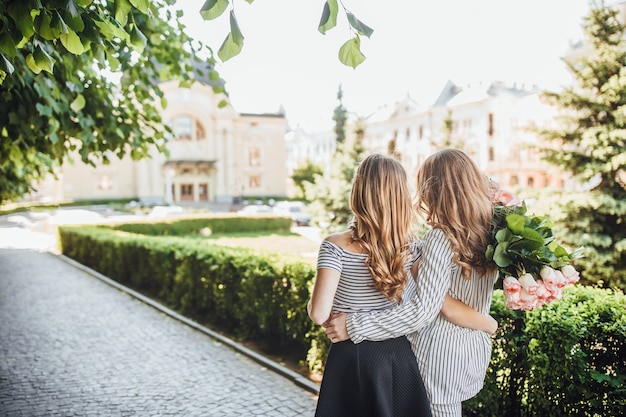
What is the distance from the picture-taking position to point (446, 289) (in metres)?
2.41

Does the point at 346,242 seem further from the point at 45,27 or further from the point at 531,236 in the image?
the point at 45,27

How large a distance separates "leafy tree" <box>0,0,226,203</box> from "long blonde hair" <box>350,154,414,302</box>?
137cm

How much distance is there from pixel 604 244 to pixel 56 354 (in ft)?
36.2

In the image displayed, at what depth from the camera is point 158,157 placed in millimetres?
57531

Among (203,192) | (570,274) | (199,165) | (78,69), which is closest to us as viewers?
(570,274)

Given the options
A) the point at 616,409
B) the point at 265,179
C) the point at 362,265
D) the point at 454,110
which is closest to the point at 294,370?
the point at 616,409

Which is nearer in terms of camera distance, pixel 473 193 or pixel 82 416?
pixel 473 193

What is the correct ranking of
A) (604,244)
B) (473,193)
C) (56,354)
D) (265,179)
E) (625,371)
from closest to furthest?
(473,193), (625,371), (56,354), (604,244), (265,179)

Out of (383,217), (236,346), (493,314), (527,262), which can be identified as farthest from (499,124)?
(383,217)

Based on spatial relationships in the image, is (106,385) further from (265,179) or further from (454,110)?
(265,179)

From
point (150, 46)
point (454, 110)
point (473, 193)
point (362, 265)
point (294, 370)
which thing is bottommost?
point (294, 370)

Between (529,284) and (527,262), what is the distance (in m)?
0.12

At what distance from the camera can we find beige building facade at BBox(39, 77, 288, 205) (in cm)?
5631

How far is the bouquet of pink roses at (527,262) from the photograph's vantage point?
237 centimetres
